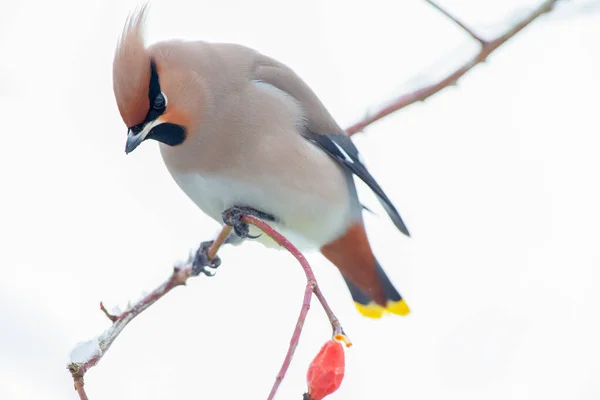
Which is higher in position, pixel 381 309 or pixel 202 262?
pixel 202 262

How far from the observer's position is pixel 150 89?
308 cm

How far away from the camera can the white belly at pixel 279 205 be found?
338 cm

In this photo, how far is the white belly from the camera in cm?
338

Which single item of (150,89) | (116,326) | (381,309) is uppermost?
(150,89)

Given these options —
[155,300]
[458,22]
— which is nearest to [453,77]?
[458,22]

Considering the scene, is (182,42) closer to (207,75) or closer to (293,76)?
(207,75)

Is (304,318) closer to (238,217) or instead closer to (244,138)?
(238,217)

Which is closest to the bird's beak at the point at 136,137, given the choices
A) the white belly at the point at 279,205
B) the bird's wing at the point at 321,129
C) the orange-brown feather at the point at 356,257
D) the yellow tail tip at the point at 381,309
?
the white belly at the point at 279,205

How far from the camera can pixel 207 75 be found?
3436 mm

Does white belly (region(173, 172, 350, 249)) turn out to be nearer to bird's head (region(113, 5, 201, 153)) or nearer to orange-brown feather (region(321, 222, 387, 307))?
orange-brown feather (region(321, 222, 387, 307))

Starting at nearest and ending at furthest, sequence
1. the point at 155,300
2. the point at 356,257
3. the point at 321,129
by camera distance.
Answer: the point at 155,300 < the point at 321,129 < the point at 356,257

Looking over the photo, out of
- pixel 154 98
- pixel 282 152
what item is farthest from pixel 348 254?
pixel 154 98

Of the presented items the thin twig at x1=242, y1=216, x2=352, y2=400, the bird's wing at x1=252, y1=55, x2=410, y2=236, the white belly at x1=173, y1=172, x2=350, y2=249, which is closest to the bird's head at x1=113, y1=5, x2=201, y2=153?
the white belly at x1=173, y1=172, x2=350, y2=249

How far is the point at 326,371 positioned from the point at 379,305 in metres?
2.54
